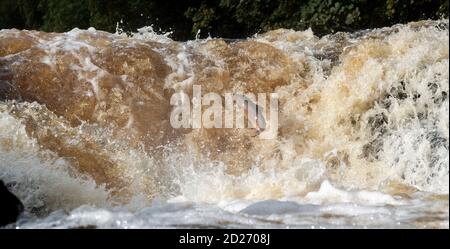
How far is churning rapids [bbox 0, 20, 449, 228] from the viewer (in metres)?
5.61

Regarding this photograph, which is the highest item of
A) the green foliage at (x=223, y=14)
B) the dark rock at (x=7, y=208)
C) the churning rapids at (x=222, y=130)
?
the green foliage at (x=223, y=14)

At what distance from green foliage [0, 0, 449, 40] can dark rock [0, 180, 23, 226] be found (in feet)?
21.6

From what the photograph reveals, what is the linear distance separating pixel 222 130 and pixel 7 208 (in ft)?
9.76

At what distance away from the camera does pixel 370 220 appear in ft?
13.2

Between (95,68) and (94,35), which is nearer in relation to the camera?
(95,68)

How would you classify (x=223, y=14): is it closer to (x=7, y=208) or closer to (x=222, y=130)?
(x=222, y=130)

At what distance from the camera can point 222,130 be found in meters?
6.84

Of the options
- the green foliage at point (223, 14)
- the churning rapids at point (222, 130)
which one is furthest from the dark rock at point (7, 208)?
the green foliage at point (223, 14)

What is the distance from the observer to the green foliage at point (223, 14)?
32.9ft

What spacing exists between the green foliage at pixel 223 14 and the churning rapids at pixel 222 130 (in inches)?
83.6

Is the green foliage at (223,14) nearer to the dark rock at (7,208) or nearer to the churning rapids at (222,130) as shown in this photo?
the churning rapids at (222,130)

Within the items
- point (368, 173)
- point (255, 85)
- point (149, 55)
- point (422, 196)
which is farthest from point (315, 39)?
point (422, 196)
